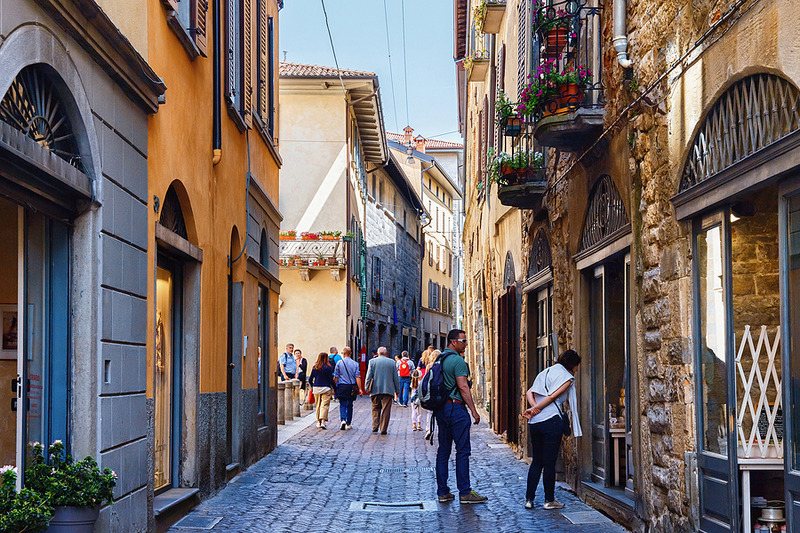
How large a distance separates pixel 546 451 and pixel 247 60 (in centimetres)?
636

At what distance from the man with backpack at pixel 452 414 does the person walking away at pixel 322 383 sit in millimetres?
9606

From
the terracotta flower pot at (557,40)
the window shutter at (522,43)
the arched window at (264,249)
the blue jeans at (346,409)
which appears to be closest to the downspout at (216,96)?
the terracotta flower pot at (557,40)

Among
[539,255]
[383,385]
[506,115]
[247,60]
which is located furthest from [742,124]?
[383,385]

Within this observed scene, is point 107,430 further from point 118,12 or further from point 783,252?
point 783,252

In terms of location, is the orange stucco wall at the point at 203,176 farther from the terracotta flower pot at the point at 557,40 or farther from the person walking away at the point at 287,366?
the person walking away at the point at 287,366

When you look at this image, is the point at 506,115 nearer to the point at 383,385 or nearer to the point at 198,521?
the point at 198,521

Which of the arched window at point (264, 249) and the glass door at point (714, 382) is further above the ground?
the arched window at point (264, 249)

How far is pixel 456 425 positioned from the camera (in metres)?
9.97

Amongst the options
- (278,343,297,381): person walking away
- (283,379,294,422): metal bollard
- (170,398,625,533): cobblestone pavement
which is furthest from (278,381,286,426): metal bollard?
(170,398,625,533): cobblestone pavement

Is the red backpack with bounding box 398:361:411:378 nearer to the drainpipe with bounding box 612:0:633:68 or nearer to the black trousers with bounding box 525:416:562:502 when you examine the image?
the black trousers with bounding box 525:416:562:502

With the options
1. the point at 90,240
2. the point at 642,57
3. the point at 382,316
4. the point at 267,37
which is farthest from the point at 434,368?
the point at 382,316

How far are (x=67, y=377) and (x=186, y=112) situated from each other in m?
3.58

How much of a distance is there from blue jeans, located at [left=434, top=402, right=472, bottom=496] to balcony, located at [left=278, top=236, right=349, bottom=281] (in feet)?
63.2

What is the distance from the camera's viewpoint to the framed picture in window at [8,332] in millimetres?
6133
